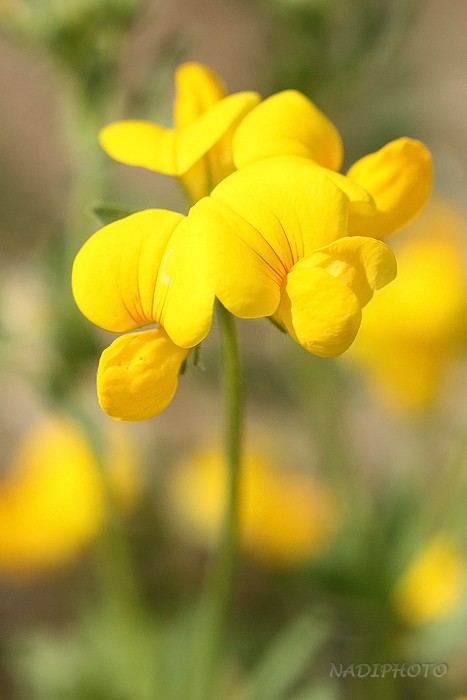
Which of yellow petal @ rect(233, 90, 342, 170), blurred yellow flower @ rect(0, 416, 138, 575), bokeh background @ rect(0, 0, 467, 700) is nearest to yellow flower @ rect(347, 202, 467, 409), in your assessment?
bokeh background @ rect(0, 0, 467, 700)

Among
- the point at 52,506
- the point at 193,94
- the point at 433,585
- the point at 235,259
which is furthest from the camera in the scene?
the point at 52,506

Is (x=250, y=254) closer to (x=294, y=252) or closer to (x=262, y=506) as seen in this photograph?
(x=294, y=252)

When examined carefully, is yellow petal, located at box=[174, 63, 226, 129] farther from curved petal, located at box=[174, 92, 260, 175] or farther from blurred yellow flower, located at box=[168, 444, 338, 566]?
blurred yellow flower, located at box=[168, 444, 338, 566]

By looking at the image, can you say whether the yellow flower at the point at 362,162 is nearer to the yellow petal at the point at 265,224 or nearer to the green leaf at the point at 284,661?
the yellow petal at the point at 265,224

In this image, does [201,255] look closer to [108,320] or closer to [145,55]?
[108,320]

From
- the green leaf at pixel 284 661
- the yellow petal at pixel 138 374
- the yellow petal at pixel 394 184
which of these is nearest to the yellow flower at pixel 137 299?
the yellow petal at pixel 138 374

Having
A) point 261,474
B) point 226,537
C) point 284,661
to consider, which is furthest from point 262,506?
point 226,537

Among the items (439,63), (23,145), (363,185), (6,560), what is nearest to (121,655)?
(6,560)
